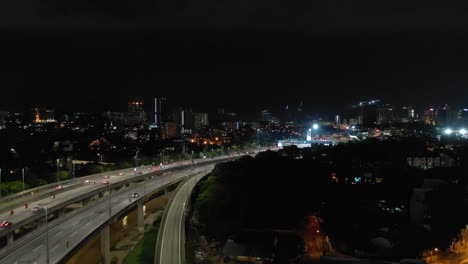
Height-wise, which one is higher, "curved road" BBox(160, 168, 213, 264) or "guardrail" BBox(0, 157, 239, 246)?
"guardrail" BBox(0, 157, 239, 246)

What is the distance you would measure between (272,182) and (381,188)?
6.04 metres

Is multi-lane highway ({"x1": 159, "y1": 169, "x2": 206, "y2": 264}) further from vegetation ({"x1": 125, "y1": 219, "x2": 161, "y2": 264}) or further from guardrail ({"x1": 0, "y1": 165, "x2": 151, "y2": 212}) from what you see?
guardrail ({"x1": 0, "y1": 165, "x2": 151, "y2": 212})

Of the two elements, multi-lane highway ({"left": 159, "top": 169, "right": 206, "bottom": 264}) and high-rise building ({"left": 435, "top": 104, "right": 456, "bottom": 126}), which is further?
high-rise building ({"left": 435, "top": 104, "right": 456, "bottom": 126})

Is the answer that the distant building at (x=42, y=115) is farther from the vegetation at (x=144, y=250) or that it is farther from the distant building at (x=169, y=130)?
the vegetation at (x=144, y=250)

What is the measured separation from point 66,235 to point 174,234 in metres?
3.41

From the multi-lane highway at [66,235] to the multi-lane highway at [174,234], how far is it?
196 cm

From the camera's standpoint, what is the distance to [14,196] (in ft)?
67.5

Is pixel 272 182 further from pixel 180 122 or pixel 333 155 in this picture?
pixel 180 122

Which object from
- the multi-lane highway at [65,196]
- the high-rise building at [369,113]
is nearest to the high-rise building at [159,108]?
the high-rise building at [369,113]

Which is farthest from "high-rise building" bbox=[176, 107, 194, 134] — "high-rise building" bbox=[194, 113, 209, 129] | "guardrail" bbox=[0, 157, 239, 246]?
"guardrail" bbox=[0, 157, 239, 246]

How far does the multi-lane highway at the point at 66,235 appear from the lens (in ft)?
39.8

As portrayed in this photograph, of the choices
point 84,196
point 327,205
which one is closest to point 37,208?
point 84,196

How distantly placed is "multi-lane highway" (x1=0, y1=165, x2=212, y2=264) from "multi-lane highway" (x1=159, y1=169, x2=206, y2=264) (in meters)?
1.96

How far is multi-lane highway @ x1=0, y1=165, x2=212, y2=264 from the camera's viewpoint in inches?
478
